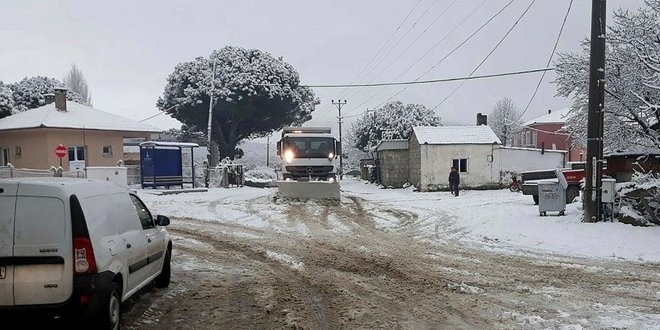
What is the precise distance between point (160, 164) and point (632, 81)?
2221 centimetres

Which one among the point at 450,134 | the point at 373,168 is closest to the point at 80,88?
the point at 373,168

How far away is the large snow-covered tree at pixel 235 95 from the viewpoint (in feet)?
155

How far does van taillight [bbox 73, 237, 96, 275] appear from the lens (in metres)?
4.99

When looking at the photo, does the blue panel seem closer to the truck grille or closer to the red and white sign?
the red and white sign

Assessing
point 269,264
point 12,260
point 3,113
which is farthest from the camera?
point 3,113

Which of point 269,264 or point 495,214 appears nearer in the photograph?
point 269,264

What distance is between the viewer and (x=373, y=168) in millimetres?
47719

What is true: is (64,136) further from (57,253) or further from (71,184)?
(57,253)

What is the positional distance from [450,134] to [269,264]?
2839cm

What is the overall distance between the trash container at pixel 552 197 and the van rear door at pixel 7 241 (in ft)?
47.0

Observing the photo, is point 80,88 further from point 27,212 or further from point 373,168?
point 27,212

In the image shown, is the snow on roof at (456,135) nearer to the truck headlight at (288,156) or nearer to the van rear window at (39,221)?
the truck headlight at (288,156)

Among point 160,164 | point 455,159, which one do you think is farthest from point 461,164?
point 160,164

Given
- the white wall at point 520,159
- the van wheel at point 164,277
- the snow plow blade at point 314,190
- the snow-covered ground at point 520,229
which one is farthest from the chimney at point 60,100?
the van wheel at point 164,277
